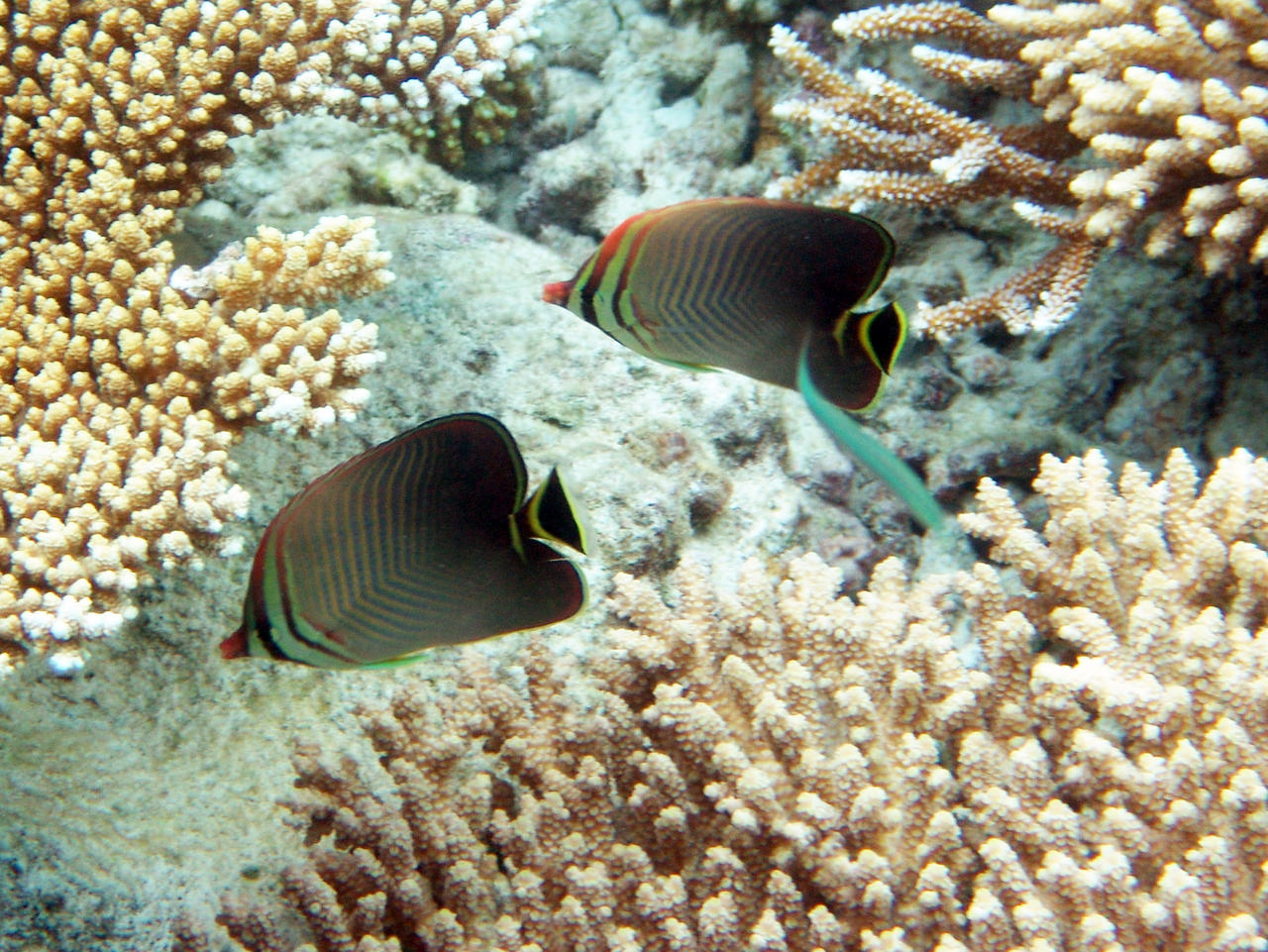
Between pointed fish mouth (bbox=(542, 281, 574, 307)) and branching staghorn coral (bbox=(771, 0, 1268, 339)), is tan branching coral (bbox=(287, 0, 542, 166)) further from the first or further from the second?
pointed fish mouth (bbox=(542, 281, 574, 307))

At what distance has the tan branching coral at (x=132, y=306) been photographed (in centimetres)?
223

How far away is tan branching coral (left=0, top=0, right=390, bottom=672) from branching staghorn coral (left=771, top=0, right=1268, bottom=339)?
1.91 metres

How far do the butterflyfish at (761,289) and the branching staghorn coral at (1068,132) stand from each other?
5.30ft

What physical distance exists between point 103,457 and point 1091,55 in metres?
3.22

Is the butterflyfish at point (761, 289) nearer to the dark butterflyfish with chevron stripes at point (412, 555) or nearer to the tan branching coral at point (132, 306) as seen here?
the dark butterflyfish with chevron stripes at point (412, 555)

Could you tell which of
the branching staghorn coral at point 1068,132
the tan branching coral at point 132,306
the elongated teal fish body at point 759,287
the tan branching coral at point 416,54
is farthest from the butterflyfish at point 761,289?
the tan branching coral at point 416,54

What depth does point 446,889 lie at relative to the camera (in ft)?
6.82

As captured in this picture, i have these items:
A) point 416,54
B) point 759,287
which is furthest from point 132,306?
point 759,287

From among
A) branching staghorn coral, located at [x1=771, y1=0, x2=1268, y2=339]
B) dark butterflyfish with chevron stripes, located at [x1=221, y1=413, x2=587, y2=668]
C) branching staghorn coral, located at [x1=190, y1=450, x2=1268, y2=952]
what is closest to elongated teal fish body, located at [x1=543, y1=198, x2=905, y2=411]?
dark butterflyfish with chevron stripes, located at [x1=221, y1=413, x2=587, y2=668]

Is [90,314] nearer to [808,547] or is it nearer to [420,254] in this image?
[420,254]

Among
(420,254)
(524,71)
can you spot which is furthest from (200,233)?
(524,71)

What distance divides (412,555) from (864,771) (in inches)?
49.0

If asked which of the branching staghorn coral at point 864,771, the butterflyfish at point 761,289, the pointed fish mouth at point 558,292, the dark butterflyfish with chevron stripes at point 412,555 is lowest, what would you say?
the branching staghorn coral at point 864,771

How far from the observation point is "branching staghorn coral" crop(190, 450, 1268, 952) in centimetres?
190
